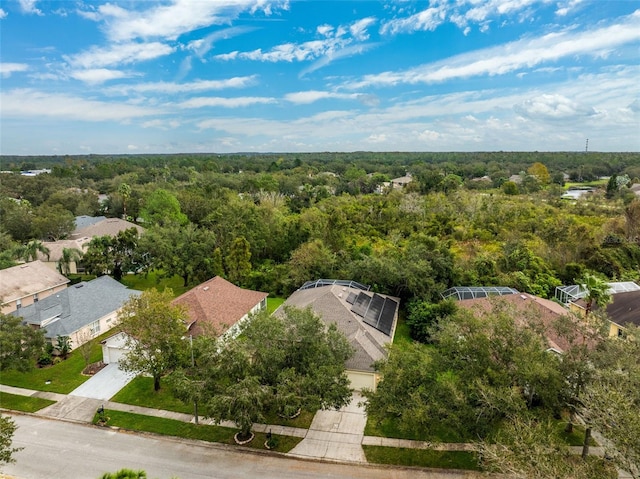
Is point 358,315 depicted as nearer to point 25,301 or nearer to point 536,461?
point 536,461

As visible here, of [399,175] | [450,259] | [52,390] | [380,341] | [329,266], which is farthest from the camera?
[399,175]

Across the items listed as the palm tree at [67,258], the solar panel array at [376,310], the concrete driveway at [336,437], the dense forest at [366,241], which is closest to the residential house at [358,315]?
the solar panel array at [376,310]

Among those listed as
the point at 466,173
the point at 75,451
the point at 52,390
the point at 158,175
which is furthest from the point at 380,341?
the point at 466,173

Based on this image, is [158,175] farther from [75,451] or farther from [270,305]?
[75,451]

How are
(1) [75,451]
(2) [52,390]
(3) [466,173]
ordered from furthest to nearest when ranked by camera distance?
(3) [466,173]
(2) [52,390]
(1) [75,451]

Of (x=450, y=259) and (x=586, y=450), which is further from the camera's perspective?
(x=450, y=259)

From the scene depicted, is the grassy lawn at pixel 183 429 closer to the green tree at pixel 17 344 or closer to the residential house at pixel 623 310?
the green tree at pixel 17 344

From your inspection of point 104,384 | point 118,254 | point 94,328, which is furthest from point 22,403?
point 118,254
